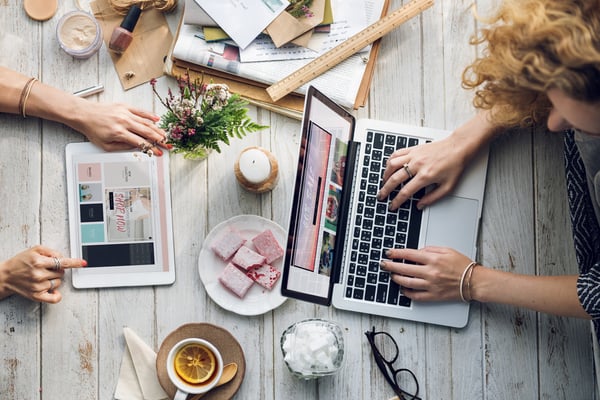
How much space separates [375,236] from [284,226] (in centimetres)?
21

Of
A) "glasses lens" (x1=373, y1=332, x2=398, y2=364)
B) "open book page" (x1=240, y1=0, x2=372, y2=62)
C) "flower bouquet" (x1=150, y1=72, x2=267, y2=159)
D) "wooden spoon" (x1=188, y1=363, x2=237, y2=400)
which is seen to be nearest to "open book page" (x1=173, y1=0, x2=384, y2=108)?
"open book page" (x1=240, y1=0, x2=372, y2=62)

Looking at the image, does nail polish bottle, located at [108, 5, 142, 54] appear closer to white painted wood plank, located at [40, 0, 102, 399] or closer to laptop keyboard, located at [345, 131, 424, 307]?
white painted wood plank, located at [40, 0, 102, 399]

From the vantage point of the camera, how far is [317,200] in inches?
46.0

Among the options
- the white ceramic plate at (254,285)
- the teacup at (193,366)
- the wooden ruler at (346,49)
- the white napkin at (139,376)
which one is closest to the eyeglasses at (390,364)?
the white ceramic plate at (254,285)

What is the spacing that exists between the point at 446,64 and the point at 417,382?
713 mm

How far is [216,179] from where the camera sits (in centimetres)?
133

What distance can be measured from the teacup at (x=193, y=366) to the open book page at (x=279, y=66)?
60cm

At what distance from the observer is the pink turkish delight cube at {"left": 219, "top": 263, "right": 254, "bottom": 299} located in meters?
1.26

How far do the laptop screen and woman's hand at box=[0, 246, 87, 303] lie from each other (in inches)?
19.6

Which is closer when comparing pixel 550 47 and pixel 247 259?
pixel 550 47

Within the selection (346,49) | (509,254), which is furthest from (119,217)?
(509,254)

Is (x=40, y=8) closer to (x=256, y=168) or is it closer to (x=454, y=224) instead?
(x=256, y=168)

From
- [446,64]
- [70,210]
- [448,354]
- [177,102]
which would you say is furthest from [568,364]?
[70,210]

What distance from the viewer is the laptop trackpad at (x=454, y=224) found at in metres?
1.26
